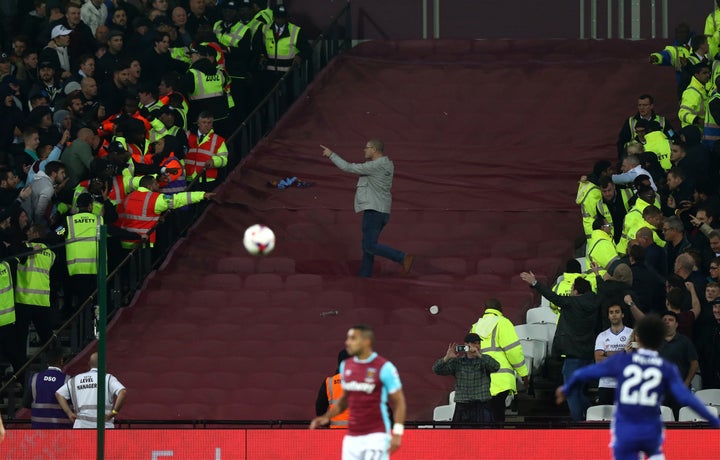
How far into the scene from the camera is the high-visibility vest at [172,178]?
23828 millimetres

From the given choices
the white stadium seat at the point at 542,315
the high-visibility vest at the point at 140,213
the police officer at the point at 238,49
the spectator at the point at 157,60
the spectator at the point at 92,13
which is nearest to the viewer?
the white stadium seat at the point at 542,315

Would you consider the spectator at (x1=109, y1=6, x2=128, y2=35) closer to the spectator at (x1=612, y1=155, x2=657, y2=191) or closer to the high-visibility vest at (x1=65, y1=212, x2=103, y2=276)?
the high-visibility vest at (x1=65, y1=212, x2=103, y2=276)

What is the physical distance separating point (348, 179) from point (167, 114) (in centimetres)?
302

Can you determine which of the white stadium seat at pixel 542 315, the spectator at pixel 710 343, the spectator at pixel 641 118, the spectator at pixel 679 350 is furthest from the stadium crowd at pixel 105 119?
the spectator at pixel 710 343

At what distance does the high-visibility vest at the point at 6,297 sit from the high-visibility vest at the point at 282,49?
7.50m

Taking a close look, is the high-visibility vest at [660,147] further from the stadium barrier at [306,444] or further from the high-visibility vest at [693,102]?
the stadium barrier at [306,444]

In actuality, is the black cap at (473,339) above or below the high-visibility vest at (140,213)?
below

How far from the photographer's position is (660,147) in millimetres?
23109

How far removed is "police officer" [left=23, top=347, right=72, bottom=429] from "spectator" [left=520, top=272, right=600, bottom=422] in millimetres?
5370

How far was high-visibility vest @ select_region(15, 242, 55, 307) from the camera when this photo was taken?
866 inches

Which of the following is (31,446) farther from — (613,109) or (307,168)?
(613,109)

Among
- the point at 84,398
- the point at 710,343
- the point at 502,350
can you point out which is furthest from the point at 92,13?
the point at 710,343

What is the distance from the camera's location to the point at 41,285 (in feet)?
72.3

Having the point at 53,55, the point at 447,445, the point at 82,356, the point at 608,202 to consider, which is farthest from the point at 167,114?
the point at 447,445
